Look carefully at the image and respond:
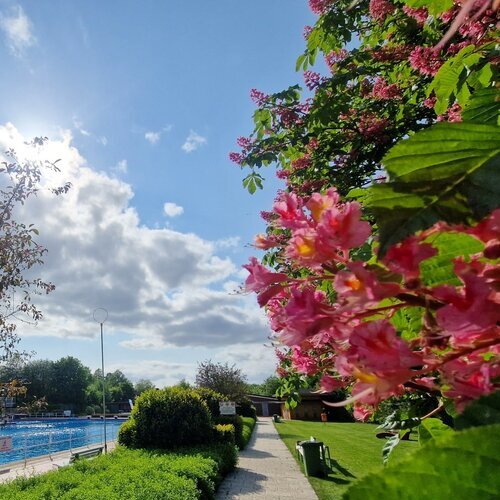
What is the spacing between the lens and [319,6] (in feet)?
15.5

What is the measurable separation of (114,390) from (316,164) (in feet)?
285

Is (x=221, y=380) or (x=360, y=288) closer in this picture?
(x=360, y=288)

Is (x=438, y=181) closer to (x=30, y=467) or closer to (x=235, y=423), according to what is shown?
(x=30, y=467)

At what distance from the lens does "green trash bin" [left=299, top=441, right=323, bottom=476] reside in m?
12.8

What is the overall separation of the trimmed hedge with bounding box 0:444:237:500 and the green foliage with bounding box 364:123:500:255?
23.1 ft

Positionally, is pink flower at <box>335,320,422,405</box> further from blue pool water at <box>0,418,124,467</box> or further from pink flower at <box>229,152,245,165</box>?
blue pool water at <box>0,418,124,467</box>

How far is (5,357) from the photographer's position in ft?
22.8

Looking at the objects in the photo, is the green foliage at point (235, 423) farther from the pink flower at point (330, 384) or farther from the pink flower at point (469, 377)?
the pink flower at point (469, 377)

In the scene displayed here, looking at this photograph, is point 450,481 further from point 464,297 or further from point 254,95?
point 254,95

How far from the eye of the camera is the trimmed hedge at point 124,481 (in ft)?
22.1

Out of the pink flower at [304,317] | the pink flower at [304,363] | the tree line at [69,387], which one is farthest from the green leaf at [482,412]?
the tree line at [69,387]

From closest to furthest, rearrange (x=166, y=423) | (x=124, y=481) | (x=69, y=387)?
1. (x=124, y=481)
2. (x=166, y=423)
3. (x=69, y=387)

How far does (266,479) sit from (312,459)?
4.67 feet

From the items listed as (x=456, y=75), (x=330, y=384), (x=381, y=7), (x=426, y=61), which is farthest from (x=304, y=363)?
(x=381, y=7)
